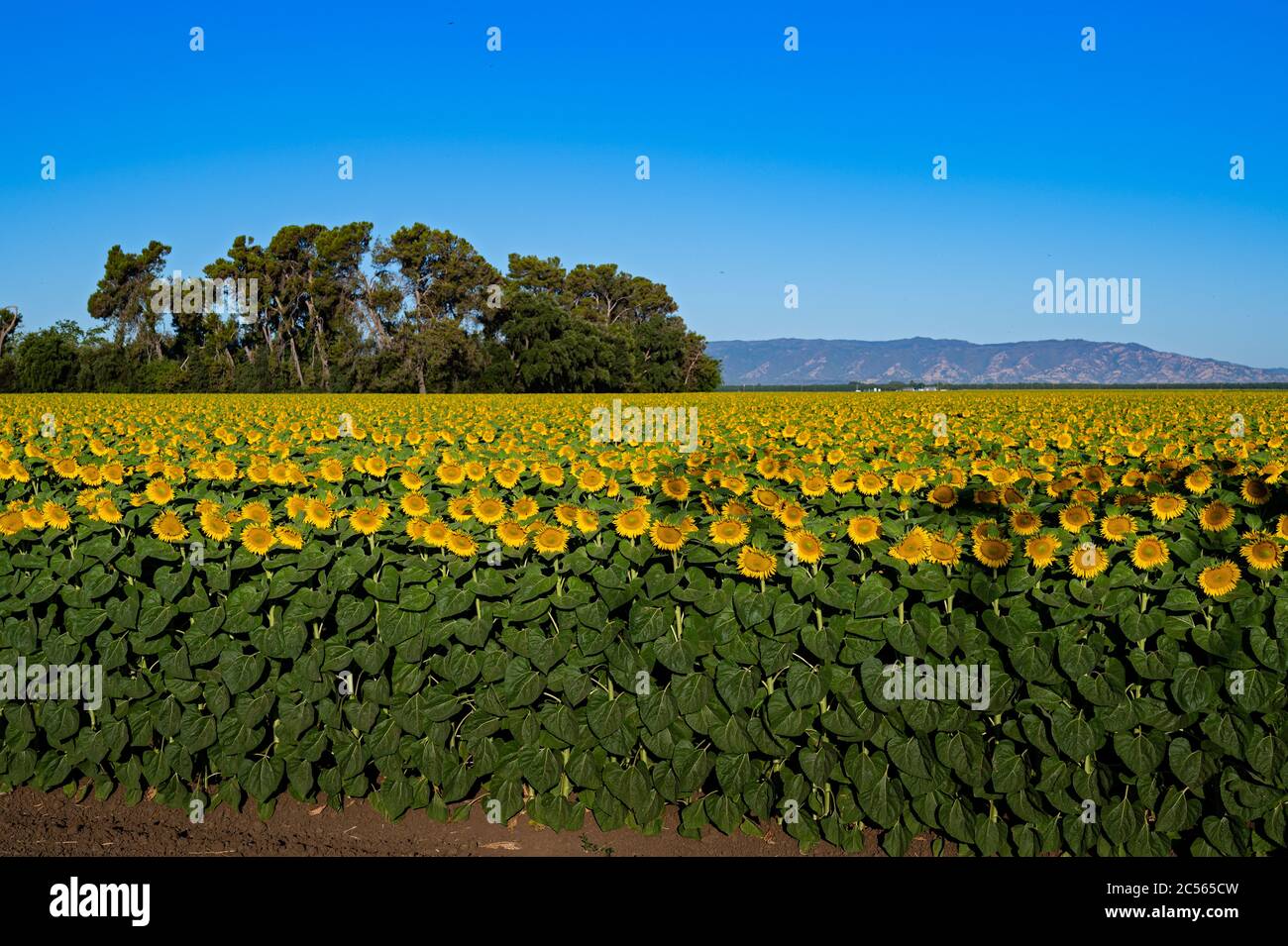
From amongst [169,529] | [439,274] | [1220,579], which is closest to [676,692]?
[1220,579]

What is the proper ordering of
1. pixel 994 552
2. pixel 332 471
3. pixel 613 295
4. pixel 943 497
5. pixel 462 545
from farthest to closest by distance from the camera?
pixel 613 295
pixel 332 471
pixel 943 497
pixel 462 545
pixel 994 552

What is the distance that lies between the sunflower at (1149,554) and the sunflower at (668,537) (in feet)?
5.11

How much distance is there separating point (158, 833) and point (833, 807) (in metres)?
2.88

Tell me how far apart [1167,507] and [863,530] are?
3.83 feet

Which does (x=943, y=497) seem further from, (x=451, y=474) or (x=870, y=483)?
(x=451, y=474)

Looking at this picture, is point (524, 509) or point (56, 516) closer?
point (524, 509)

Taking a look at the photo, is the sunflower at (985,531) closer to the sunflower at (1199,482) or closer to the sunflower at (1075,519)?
the sunflower at (1075,519)

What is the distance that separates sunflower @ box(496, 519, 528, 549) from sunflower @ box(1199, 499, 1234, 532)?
98.3 inches

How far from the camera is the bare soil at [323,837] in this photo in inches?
137

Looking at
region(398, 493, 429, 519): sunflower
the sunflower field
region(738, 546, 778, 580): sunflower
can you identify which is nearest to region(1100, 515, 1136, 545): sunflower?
the sunflower field

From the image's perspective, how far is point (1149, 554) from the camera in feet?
9.57

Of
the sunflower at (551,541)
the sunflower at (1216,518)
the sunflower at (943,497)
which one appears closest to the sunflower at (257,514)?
the sunflower at (551,541)
